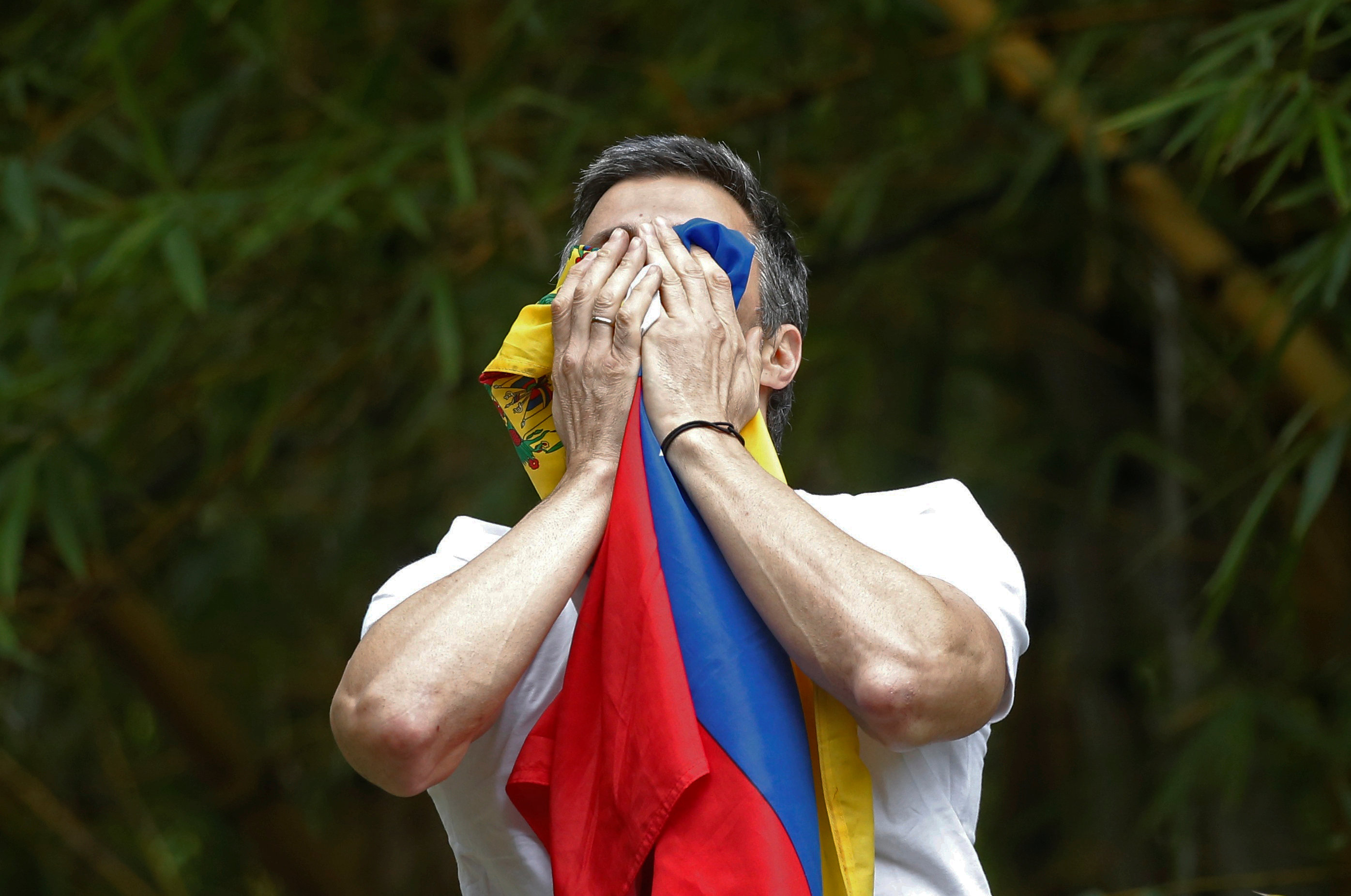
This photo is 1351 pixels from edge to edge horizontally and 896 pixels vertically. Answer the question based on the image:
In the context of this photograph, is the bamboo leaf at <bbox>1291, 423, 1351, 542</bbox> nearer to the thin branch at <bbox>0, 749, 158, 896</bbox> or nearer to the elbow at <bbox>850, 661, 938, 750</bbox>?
the elbow at <bbox>850, 661, 938, 750</bbox>

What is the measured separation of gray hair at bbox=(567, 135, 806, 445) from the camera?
3.63ft

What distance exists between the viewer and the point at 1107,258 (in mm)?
2031

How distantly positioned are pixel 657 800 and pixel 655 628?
0.35ft

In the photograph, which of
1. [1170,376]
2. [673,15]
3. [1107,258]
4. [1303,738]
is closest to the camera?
[1303,738]

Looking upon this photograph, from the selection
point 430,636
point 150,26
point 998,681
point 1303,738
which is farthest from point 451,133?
point 1303,738

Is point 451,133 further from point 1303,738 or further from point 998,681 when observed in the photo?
point 1303,738

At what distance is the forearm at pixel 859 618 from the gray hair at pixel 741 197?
291mm

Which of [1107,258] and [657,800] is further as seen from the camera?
[1107,258]

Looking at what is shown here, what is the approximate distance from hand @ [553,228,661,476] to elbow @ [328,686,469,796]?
0.72 feet

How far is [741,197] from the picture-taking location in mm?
1133

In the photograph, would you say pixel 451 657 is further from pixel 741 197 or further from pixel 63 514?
pixel 63 514

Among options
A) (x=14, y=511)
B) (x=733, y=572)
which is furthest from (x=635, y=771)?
(x=14, y=511)

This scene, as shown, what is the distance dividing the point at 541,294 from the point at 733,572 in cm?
104

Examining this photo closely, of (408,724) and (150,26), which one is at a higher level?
(150,26)
